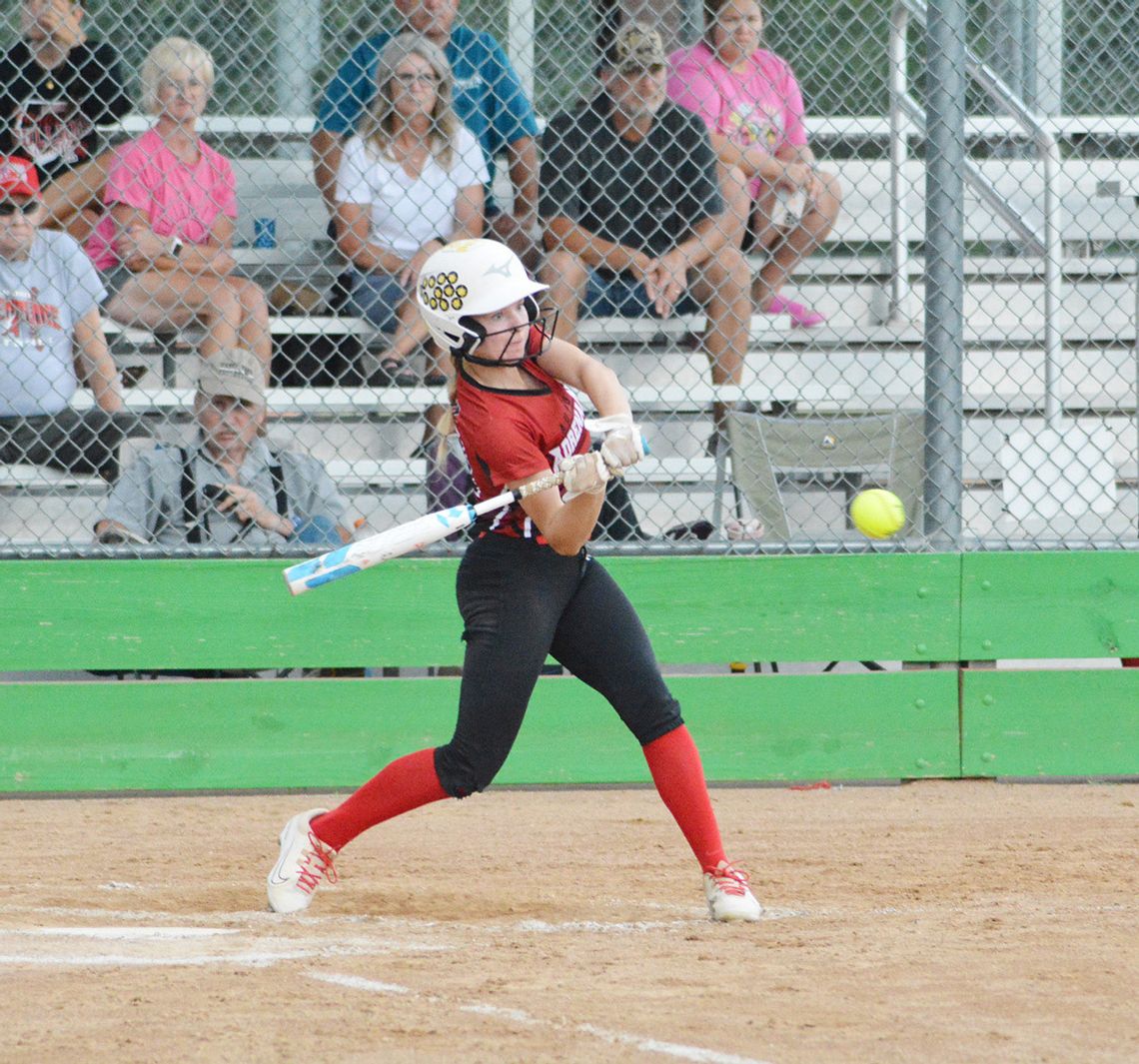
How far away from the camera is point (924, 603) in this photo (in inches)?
237

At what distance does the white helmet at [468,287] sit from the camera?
3809 millimetres

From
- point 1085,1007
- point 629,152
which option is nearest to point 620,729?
point 629,152

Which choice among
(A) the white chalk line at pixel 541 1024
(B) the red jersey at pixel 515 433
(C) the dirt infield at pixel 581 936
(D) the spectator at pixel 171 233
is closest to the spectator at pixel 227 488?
(D) the spectator at pixel 171 233

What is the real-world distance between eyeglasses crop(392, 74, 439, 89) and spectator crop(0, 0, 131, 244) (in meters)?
1.34

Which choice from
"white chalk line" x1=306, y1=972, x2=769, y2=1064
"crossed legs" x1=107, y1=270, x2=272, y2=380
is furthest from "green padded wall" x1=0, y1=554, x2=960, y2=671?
"white chalk line" x1=306, y1=972, x2=769, y2=1064

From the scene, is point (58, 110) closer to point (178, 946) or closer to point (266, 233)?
point (266, 233)

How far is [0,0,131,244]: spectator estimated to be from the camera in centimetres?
693

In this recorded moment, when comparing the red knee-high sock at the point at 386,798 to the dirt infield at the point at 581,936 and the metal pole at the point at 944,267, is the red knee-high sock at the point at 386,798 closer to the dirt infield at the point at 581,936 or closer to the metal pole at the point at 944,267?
the dirt infield at the point at 581,936

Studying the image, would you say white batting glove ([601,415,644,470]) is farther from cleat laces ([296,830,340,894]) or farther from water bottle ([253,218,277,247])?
water bottle ([253,218,277,247])

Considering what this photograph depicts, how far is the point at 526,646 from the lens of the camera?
156 inches

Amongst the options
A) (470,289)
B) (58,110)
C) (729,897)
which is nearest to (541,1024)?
(729,897)

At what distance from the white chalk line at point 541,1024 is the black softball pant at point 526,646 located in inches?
31.5

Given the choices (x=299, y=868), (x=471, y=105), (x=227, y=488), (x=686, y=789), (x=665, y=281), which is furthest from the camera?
(x=471, y=105)

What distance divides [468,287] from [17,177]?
346 cm
